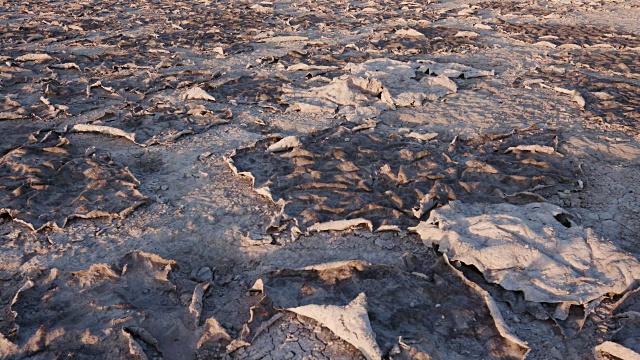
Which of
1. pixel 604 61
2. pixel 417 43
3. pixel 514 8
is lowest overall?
→ pixel 514 8

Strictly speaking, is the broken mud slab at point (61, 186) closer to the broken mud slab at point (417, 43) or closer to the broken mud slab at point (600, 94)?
the broken mud slab at point (600, 94)

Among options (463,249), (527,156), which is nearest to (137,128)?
(463,249)

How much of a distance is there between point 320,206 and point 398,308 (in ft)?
4.89

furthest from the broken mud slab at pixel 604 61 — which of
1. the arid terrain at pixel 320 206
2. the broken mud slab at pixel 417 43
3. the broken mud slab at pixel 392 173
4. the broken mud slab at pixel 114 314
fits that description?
the broken mud slab at pixel 114 314

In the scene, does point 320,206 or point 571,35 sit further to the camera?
point 571,35

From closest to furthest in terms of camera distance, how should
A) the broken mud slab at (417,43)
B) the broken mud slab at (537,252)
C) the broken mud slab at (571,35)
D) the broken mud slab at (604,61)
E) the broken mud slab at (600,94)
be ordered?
the broken mud slab at (537,252), the broken mud slab at (600,94), the broken mud slab at (604,61), the broken mud slab at (417,43), the broken mud slab at (571,35)

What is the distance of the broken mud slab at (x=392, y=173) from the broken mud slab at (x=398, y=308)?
722 mm

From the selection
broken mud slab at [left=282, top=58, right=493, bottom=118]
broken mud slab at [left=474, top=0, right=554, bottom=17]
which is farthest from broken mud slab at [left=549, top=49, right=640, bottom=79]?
broken mud slab at [left=474, top=0, right=554, bottom=17]

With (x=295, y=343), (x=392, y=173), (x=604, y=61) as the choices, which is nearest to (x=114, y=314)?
(x=295, y=343)

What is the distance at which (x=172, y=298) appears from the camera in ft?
11.3

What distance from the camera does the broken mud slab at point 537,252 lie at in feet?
11.0

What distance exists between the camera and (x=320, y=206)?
447cm

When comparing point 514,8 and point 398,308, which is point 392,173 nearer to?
point 398,308

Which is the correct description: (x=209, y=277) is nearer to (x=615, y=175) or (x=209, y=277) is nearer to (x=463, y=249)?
(x=463, y=249)
